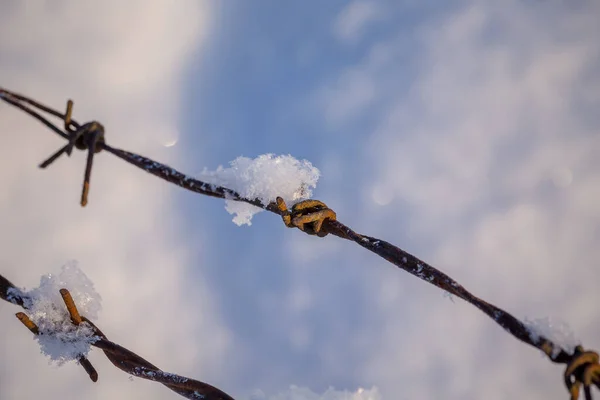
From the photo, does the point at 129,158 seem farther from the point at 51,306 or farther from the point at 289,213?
the point at 51,306

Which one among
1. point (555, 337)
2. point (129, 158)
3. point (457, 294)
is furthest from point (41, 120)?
point (555, 337)

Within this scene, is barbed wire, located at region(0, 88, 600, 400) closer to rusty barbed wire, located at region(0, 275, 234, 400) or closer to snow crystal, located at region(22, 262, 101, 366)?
rusty barbed wire, located at region(0, 275, 234, 400)

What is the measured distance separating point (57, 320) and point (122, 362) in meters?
0.51

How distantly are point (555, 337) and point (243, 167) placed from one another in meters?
1.40

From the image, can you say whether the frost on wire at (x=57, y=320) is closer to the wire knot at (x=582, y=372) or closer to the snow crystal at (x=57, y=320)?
the snow crystal at (x=57, y=320)

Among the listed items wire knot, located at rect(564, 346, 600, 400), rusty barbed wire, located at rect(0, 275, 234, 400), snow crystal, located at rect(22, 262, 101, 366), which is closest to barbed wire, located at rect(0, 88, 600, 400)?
wire knot, located at rect(564, 346, 600, 400)

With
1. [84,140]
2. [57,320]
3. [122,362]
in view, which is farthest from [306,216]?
[57,320]

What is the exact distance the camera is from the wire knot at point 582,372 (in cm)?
154

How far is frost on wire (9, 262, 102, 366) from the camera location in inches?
97.6

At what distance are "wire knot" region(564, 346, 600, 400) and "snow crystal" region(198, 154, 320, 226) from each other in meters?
1.24

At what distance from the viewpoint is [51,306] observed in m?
2.55

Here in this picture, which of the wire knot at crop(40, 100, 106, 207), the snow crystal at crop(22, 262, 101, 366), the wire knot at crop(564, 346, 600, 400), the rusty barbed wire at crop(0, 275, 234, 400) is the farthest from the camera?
the snow crystal at crop(22, 262, 101, 366)

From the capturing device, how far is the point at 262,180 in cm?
221

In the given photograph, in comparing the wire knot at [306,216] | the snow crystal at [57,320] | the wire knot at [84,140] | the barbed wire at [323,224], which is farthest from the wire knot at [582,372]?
the snow crystal at [57,320]
